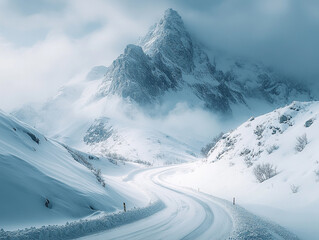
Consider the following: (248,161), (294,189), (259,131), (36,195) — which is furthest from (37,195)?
(259,131)

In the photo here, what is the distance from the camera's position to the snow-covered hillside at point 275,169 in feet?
47.5

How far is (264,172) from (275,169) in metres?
0.95

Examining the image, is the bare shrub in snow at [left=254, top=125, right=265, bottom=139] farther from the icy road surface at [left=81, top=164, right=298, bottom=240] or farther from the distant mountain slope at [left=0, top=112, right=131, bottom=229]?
the distant mountain slope at [left=0, top=112, right=131, bottom=229]

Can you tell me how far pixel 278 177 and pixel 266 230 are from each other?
882 centimetres

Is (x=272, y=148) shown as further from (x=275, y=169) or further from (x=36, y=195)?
(x=36, y=195)

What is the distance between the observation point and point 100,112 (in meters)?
164

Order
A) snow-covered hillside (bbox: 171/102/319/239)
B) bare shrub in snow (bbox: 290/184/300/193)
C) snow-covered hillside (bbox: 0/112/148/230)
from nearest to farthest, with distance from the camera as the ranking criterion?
1. snow-covered hillside (bbox: 0/112/148/230)
2. snow-covered hillside (bbox: 171/102/319/239)
3. bare shrub in snow (bbox: 290/184/300/193)

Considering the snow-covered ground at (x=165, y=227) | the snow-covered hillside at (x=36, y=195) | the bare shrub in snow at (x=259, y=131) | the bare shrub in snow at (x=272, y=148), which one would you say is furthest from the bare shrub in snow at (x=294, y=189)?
the bare shrub in snow at (x=259, y=131)

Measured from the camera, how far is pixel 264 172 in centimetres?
2058

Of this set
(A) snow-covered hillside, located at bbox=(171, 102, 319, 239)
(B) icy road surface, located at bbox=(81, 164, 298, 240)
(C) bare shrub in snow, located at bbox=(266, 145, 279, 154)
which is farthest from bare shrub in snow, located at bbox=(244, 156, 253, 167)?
(B) icy road surface, located at bbox=(81, 164, 298, 240)

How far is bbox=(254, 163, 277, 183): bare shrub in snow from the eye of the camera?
20.2 m

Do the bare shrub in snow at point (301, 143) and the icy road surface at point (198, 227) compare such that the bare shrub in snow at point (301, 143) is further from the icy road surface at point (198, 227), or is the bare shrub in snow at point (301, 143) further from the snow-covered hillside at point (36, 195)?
the snow-covered hillside at point (36, 195)

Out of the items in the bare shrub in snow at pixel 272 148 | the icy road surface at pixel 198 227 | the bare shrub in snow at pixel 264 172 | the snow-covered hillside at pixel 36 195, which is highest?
the bare shrub in snow at pixel 272 148

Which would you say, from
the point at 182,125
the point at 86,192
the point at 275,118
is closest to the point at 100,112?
the point at 182,125
